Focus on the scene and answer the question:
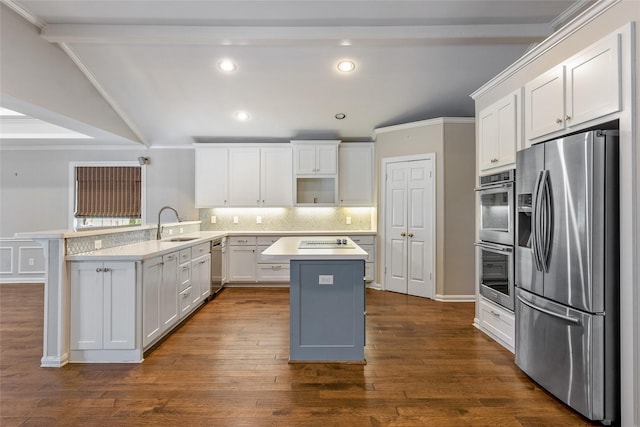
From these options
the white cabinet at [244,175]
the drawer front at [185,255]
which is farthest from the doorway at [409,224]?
the drawer front at [185,255]

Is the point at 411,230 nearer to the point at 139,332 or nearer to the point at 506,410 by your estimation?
the point at 506,410

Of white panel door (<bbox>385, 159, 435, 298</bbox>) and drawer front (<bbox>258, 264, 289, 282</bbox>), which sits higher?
white panel door (<bbox>385, 159, 435, 298</bbox>)

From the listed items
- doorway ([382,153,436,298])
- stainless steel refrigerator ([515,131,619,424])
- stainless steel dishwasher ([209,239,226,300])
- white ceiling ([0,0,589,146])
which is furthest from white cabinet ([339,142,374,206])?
stainless steel refrigerator ([515,131,619,424])

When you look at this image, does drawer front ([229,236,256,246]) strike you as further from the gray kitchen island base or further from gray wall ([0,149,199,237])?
the gray kitchen island base

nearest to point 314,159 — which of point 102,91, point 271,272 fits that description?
point 271,272

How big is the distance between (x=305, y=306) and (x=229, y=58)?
301 centimetres

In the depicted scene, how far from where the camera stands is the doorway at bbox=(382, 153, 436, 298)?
15.3ft

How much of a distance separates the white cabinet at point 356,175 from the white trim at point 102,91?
350 centimetres

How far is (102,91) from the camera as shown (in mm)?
4344

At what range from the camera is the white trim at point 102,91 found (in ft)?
12.0

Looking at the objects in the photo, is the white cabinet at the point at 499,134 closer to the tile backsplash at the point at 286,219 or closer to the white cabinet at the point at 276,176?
the tile backsplash at the point at 286,219

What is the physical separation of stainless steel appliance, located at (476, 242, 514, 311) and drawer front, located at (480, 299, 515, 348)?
0.09 metres

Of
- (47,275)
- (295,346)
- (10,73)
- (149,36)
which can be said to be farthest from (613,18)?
(10,73)

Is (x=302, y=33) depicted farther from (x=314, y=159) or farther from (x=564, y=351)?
(x=564, y=351)
